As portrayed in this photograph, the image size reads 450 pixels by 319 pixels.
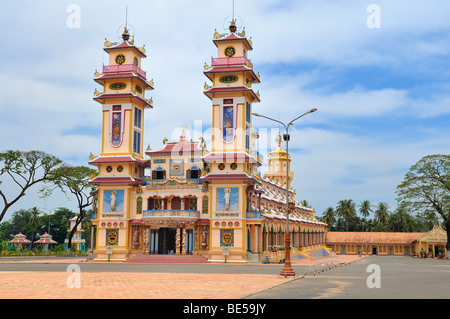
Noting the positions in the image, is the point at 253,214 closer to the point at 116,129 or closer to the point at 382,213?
the point at 116,129

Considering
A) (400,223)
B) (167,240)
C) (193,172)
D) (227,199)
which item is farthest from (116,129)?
(400,223)

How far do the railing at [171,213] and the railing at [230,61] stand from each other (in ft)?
50.7

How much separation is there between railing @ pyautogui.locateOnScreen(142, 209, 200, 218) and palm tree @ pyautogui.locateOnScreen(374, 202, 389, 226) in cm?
8326

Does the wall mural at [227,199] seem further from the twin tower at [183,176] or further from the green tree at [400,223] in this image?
the green tree at [400,223]

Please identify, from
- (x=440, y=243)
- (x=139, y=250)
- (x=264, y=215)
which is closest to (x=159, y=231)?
(x=139, y=250)

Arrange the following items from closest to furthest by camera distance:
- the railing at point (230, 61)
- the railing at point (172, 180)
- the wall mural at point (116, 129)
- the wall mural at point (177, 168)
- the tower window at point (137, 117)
→ the railing at point (230, 61) < the railing at point (172, 180) < the wall mural at point (177, 168) < the wall mural at point (116, 129) < the tower window at point (137, 117)

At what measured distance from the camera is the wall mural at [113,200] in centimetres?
5359

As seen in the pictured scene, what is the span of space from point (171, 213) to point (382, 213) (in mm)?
85796

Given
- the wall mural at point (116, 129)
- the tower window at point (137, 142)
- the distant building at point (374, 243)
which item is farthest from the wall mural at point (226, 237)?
the distant building at point (374, 243)

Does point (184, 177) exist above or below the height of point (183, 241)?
above

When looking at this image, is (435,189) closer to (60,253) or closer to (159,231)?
(159,231)

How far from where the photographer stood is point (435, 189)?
68312mm

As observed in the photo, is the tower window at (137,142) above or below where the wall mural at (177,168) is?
above

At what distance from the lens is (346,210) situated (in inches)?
4806
